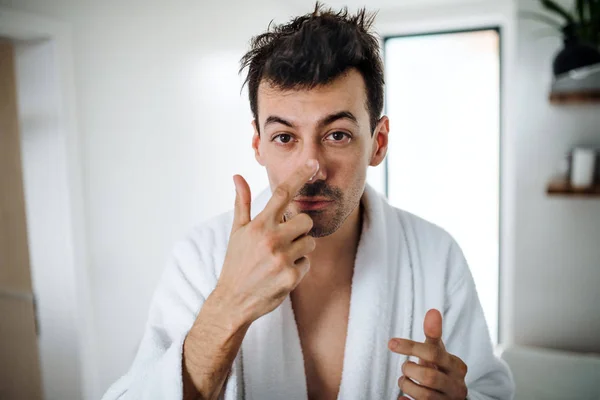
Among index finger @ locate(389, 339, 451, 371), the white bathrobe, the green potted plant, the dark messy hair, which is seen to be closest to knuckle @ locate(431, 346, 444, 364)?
index finger @ locate(389, 339, 451, 371)

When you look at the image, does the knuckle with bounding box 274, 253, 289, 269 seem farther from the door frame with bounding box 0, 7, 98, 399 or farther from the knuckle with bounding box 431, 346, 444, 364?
the door frame with bounding box 0, 7, 98, 399

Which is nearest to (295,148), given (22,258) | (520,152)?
(22,258)

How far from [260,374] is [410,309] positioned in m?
0.28

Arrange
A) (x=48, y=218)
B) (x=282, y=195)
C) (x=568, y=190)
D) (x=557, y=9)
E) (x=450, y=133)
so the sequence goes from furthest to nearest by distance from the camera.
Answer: (x=450, y=133) → (x=568, y=190) → (x=557, y=9) → (x=48, y=218) → (x=282, y=195)

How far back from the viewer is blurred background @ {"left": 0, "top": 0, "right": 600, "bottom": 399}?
0.80 m

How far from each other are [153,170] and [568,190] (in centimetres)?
113

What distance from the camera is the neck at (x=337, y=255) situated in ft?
2.39

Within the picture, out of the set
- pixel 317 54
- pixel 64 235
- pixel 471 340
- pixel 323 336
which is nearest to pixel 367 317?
pixel 323 336

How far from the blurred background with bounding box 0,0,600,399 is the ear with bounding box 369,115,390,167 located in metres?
0.33

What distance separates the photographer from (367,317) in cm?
65

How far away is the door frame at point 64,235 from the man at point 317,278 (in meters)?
0.30

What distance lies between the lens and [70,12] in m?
0.77

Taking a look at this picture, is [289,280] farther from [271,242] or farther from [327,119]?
[327,119]

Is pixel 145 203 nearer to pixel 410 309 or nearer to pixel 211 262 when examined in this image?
pixel 211 262
